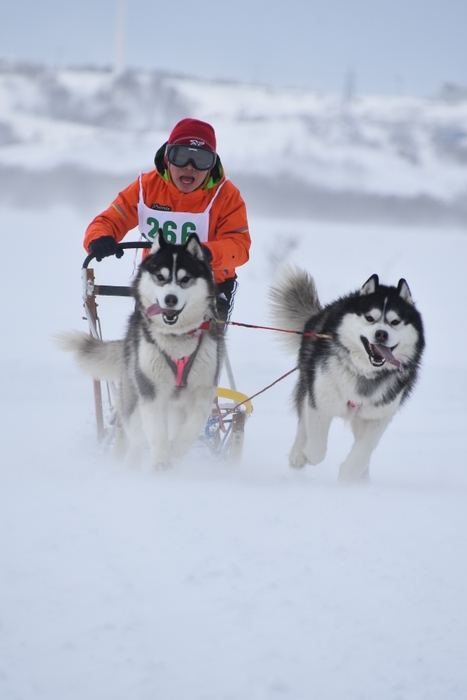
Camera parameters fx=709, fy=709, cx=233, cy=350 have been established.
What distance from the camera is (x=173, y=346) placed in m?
2.56

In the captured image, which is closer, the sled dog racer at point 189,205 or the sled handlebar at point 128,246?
the sled handlebar at point 128,246

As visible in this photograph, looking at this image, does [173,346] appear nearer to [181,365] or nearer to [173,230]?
[181,365]

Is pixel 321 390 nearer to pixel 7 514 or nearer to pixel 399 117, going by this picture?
A: pixel 7 514

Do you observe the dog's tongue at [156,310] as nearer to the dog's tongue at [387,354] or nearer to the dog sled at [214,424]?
the dog sled at [214,424]

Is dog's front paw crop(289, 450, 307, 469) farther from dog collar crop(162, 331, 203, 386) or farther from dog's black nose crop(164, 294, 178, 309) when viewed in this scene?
dog's black nose crop(164, 294, 178, 309)

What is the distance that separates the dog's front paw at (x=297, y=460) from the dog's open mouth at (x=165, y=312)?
2.68ft

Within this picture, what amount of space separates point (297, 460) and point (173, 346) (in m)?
0.76

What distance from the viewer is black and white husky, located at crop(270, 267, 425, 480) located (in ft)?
8.27

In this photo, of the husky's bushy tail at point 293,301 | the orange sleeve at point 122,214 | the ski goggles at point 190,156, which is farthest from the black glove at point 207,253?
the husky's bushy tail at point 293,301

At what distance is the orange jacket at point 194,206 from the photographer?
2.88 metres

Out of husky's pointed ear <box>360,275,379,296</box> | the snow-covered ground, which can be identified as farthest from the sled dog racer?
the snow-covered ground

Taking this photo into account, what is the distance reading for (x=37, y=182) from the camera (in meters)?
12.2

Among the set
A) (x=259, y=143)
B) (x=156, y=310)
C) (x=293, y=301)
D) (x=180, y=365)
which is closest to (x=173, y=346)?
(x=180, y=365)

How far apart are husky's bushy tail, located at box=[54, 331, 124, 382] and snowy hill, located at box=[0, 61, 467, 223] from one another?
9.24m
